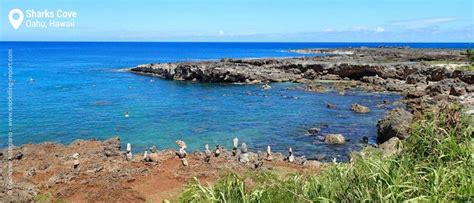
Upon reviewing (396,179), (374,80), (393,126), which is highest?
(396,179)

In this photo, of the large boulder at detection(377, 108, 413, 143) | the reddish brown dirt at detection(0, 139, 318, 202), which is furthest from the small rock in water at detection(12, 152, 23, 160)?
the large boulder at detection(377, 108, 413, 143)

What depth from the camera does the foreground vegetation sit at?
8656 mm

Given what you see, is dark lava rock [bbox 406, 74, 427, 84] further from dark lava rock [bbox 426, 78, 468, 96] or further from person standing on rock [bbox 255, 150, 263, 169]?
person standing on rock [bbox 255, 150, 263, 169]

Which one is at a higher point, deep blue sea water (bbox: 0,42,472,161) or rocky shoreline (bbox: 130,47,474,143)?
rocky shoreline (bbox: 130,47,474,143)

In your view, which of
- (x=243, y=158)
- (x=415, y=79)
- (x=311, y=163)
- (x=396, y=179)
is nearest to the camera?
(x=396, y=179)

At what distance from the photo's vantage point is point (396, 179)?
9.30m

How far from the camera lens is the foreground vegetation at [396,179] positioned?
8.66 meters

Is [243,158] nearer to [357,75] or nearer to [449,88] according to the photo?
[449,88]

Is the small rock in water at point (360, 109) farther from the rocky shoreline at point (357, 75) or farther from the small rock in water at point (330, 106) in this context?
the rocky shoreline at point (357, 75)

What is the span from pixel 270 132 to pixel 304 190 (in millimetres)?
24205

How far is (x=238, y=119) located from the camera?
4003 centimetres

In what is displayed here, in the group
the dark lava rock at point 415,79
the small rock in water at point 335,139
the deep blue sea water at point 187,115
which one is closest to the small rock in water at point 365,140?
the deep blue sea water at point 187,115

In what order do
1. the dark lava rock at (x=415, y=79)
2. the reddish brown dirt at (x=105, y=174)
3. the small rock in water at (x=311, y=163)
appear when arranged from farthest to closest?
the dark lava rock at (x=415, y=79)
the small rock in water at (x=311, y=163)
the reddish brown dirt at (x=105, y=174)

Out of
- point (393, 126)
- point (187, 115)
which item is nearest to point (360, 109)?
point (393, 126)
